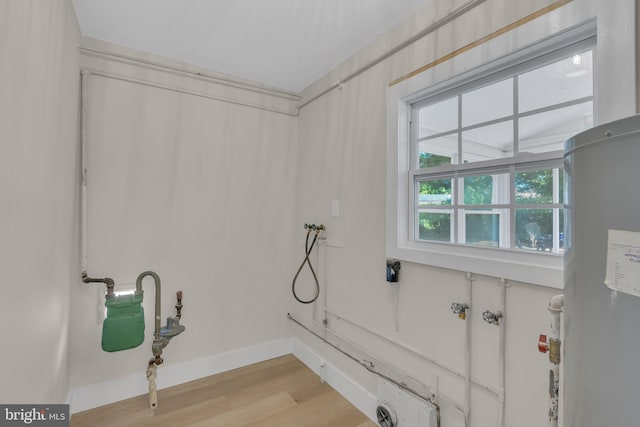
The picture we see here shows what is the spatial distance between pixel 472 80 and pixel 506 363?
1.42 meters

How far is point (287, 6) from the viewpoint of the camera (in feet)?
5.85

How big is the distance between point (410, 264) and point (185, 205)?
6.02ft

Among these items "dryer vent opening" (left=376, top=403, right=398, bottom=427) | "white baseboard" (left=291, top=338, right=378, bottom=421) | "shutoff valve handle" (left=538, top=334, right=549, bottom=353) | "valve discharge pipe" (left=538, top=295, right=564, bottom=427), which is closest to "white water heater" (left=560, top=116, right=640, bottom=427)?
"valve discharge pipe" (left=538, top=295, right=564, bottom=427)

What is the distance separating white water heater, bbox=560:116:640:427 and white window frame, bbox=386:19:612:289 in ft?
1.57

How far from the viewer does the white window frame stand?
121 cm

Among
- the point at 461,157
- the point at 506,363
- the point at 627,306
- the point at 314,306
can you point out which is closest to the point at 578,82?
the point at 461,157

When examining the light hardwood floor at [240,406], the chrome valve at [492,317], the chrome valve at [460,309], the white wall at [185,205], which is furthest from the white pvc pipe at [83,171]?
the chrome valve at [492,317]

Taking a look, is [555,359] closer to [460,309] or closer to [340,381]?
[460,309]

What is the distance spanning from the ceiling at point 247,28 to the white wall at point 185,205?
0.20 meters

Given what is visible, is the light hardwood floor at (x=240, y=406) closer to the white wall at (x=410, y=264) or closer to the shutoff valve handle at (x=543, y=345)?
the white wall at (x=410, y=264)

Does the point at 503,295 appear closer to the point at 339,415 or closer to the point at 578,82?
the point at 578,82

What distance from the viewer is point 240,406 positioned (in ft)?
6.84

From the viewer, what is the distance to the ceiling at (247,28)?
1.78 metres

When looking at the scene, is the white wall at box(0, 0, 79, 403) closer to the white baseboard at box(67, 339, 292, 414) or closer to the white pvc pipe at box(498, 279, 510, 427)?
the white baseboard at box(67, 339, 292, 414)
